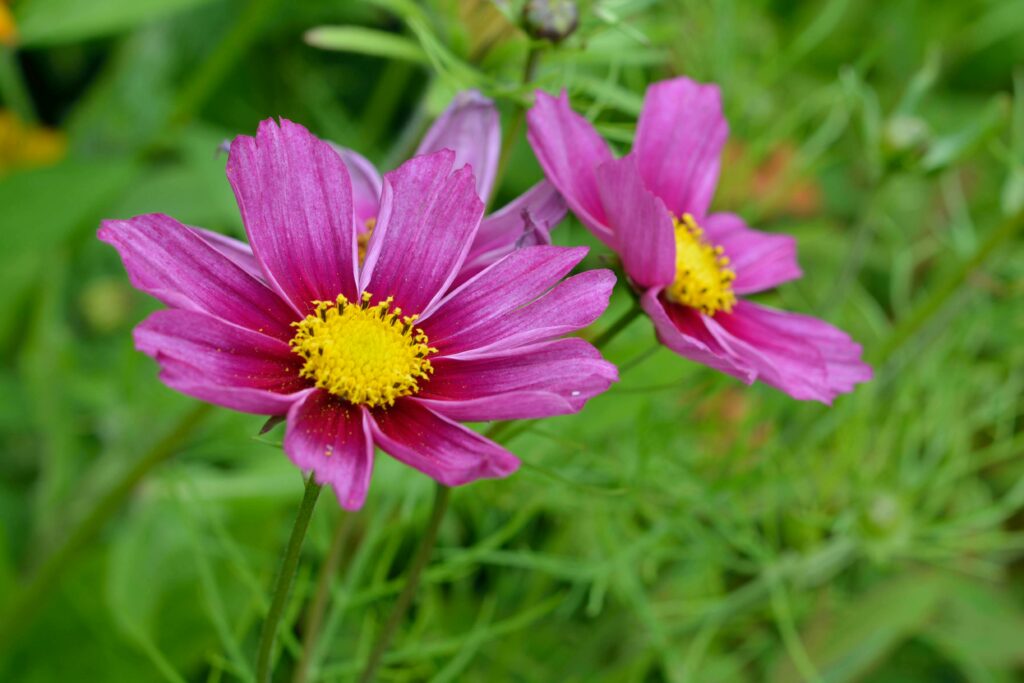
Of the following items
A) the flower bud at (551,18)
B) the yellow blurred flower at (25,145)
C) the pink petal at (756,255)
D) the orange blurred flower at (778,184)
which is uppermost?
the flower bud at (551,18)

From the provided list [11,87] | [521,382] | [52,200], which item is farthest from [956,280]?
[11,87]

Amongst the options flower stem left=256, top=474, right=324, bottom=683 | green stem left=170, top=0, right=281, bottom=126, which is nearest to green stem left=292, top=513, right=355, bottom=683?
flower stem left=256, top=474, right=324, bottom=683

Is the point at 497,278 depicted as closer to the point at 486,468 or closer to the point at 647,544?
the point at 486,468

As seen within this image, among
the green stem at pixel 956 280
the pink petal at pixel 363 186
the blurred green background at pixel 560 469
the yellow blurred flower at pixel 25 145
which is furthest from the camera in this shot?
the yellow blurred flower at pixel 25 145

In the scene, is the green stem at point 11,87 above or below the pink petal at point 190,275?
below

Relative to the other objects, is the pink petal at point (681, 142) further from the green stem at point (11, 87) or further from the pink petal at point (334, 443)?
the green stem at point (11, 87)

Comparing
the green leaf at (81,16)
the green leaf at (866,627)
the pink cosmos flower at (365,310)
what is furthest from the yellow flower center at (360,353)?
the green leaf at (866,627)
